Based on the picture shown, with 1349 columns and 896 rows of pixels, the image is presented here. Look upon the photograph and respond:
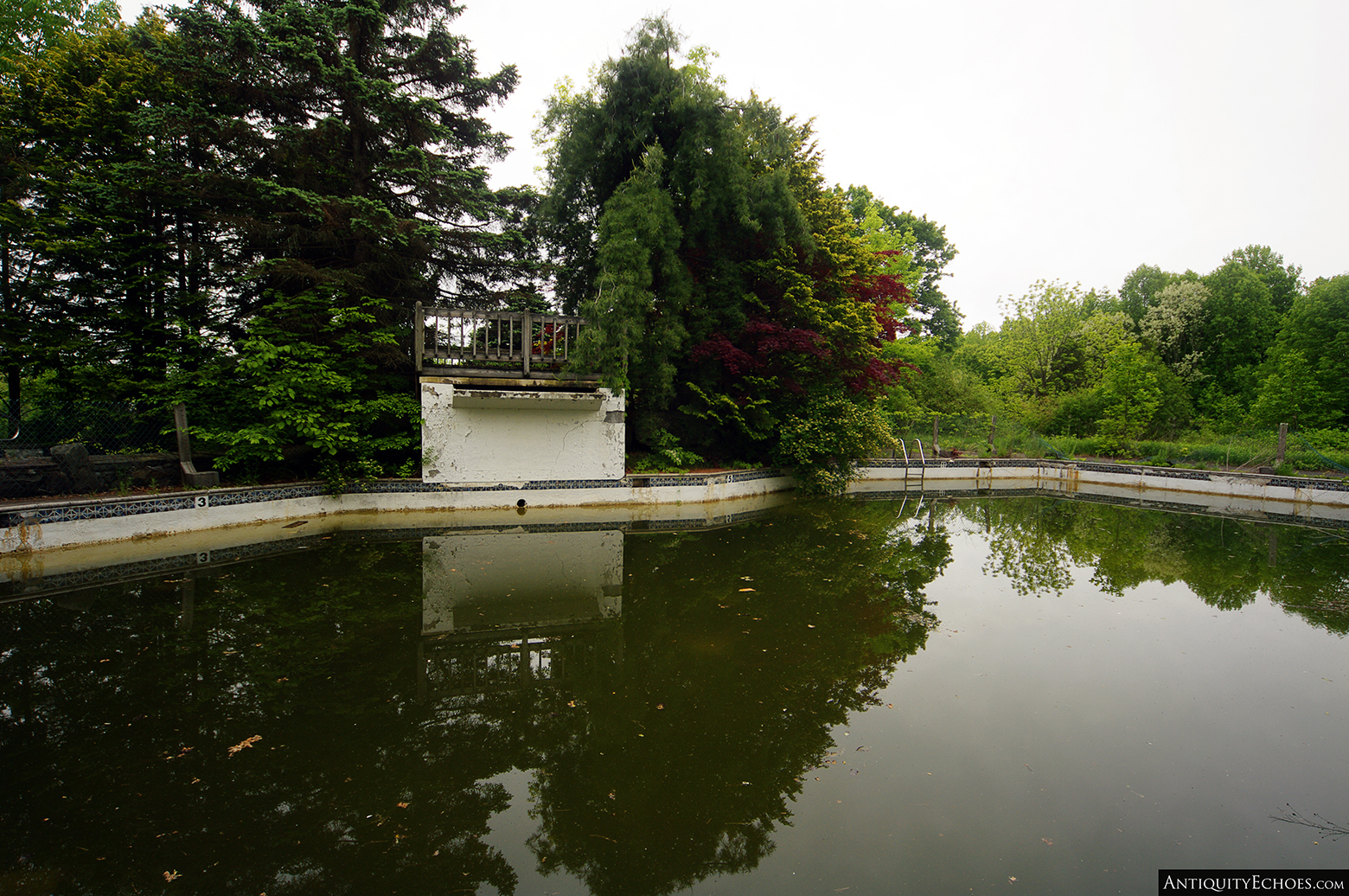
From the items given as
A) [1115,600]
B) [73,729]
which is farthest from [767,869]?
[1115,600]

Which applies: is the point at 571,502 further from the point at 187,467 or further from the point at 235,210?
the point at 235,210

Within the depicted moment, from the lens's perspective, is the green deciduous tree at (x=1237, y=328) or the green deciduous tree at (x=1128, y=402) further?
the green deciduous tree at (x=1237, y=328)

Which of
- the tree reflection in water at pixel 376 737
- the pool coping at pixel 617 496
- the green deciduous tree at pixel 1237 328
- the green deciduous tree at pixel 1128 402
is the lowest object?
the tree reflection in water at pixel 376 737

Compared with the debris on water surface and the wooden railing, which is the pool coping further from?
the debris on water surface

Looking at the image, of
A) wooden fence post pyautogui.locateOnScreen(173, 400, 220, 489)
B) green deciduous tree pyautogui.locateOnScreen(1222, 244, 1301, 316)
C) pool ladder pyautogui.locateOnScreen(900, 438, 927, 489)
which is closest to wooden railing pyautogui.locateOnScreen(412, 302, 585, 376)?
wooden fence post pyautogui.locateOnScreen(173, 400, 220, 489)

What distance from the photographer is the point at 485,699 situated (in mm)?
3635

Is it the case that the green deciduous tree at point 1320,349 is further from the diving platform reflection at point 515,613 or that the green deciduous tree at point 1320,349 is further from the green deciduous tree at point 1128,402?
the diving platform reflection at point 515,613

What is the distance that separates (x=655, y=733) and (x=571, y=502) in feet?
24.7

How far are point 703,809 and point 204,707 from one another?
10.3 feet

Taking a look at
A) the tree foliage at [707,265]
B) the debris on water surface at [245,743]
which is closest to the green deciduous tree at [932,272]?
the tree foliage at [707,265]

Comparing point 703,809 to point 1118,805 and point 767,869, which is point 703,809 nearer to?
point 767,869

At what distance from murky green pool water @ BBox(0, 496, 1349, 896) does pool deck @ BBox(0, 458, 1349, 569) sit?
1754 mm

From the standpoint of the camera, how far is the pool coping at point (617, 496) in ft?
22.2

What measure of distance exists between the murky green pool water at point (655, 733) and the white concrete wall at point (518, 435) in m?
3.70
